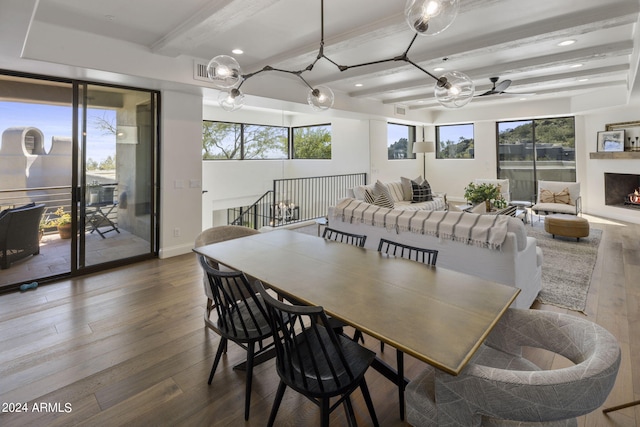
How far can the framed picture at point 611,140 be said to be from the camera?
22.7ft

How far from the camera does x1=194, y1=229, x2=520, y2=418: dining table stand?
1244 mm

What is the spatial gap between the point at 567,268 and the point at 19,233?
683cm

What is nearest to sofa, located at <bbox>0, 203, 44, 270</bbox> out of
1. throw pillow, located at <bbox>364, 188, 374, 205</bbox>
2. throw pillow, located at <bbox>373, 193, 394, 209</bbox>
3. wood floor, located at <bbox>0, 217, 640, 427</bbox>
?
wood floor, located at <bbox>0, 217, 640, 427</bbox>

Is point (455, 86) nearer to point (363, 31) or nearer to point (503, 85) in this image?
point (363, 31)

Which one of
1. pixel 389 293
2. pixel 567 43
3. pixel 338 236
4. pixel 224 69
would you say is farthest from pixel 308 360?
pixel 567 43

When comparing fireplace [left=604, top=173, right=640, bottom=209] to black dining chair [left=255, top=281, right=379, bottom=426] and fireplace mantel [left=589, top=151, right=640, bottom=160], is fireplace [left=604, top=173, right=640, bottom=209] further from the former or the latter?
black dining chair [left=255, top=281, right=379, bottom=426]

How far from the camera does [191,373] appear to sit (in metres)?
2.21

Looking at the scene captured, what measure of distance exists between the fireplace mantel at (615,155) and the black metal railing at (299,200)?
5.20m

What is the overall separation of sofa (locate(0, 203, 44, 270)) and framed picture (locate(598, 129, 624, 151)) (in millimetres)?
10341

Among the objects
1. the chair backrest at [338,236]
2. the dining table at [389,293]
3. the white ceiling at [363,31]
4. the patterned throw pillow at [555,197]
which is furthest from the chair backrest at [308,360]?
the patterned throw pillow at [555,197]

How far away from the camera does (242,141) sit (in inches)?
344

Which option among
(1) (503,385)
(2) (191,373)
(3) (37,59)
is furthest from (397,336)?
(3) (37,59)

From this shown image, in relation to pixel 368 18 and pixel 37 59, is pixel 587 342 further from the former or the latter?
pixel 37 59

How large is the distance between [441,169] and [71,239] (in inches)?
375
